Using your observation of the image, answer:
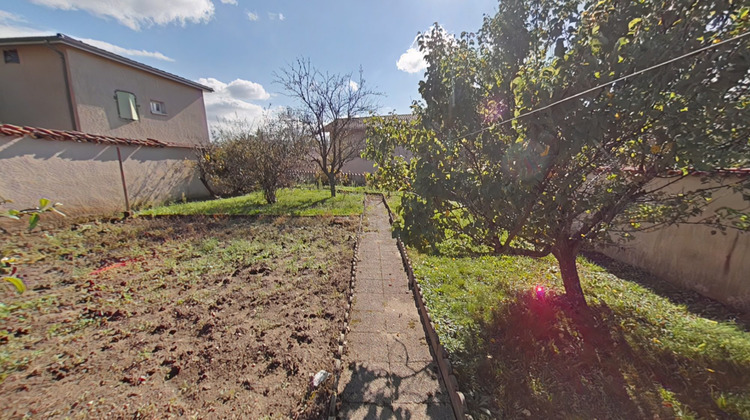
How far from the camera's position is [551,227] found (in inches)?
103

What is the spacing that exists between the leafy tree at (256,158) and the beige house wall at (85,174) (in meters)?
1.23

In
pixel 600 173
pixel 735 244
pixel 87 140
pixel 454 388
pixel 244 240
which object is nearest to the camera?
pixel 454 388

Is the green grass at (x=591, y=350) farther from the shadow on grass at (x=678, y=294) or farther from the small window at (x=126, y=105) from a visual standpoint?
the small window at (x=126, y=105)

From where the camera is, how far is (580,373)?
2.29 metres

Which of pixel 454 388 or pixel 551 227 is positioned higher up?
pixel 551 227

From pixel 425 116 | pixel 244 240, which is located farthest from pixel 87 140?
pixel 425 116

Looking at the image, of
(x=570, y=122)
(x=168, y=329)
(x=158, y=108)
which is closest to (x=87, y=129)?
(x=158, y=108)

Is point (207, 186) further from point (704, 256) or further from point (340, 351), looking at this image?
point (704, 256)

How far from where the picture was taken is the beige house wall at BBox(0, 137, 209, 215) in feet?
19.9

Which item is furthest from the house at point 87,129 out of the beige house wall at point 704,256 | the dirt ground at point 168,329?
the beige house wall at point 704,256

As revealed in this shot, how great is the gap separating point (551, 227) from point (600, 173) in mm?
735

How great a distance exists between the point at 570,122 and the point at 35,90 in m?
16.2

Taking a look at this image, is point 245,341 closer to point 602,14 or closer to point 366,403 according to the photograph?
point 366,403

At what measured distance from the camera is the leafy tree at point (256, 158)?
9.45m
